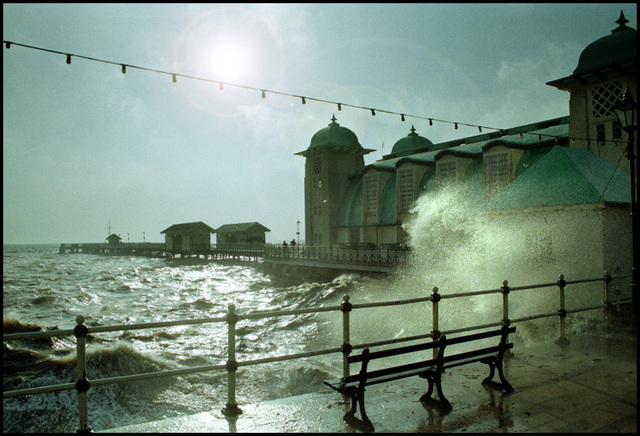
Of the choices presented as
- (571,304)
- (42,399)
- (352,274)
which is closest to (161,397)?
(42,399)

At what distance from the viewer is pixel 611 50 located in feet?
67.7

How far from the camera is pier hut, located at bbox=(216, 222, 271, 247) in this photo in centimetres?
7700

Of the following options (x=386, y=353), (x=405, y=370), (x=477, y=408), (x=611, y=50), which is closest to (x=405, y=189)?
(x=611, y=50)

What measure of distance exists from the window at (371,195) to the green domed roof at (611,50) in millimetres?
18252

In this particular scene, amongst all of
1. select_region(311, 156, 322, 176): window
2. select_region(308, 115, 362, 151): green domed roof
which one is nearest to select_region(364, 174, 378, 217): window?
select_region(308, 115, 362, 151): green domed roof

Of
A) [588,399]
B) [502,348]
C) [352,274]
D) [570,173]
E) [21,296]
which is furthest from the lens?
[21,296]

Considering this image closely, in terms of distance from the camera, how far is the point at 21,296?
38438mm

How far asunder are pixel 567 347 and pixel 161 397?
984 centimetres

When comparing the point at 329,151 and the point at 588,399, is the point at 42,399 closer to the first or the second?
the point at 588,399

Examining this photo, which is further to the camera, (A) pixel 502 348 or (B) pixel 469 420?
(A) pixel 502 348

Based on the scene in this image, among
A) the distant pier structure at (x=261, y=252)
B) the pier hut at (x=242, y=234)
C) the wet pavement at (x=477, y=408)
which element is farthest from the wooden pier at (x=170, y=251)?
the wet pavement at (x=477, y=408)

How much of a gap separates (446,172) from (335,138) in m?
15.5

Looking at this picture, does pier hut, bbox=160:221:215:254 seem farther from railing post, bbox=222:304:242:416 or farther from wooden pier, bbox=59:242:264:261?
railing post, bbox=222:304:242:416

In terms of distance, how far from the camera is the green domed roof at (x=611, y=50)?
20.2 meters
